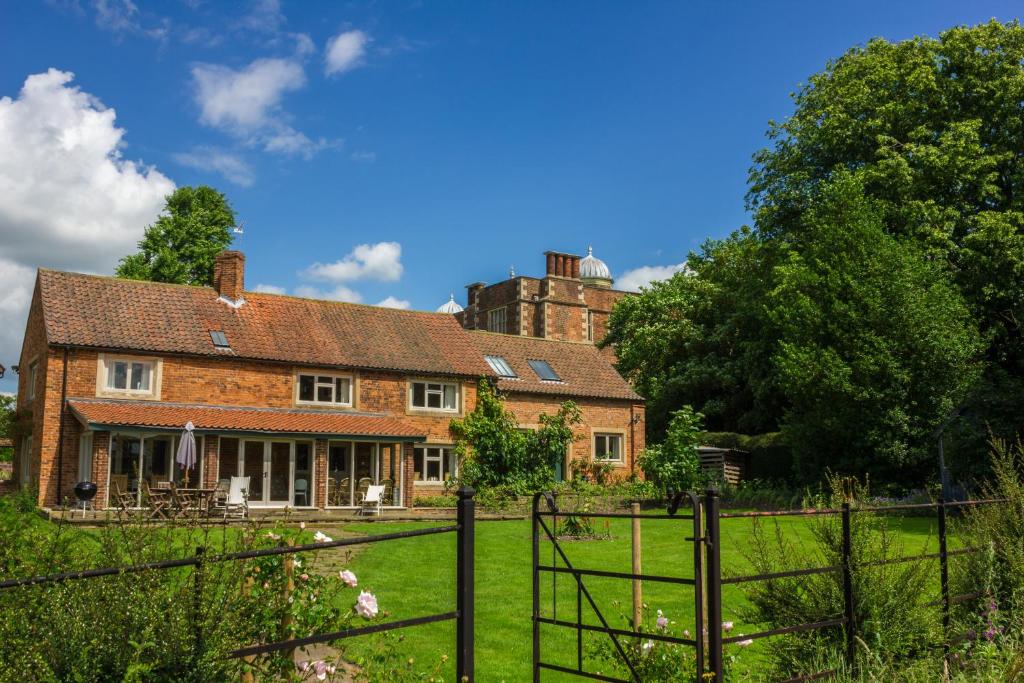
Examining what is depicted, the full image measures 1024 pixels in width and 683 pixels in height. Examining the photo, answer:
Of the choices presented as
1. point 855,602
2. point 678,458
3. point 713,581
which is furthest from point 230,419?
point 713,581

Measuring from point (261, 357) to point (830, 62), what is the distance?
2504cm

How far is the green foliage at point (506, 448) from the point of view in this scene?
31.9m

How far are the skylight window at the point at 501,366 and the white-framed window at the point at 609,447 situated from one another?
4296mm

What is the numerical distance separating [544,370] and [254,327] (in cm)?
1177

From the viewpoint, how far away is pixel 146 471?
89.9 feet

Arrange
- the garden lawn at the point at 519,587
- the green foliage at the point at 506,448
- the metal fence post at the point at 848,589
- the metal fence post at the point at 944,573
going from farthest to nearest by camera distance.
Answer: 1. the green foliage at the point at 506,448
2. the garden lawn at the point at 519,587
3. the metal fence post at the point at 944,573
4. the metal fence post at the point at 848,589

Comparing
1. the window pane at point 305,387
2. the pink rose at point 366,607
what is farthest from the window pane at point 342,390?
the pink rose at point 366,607

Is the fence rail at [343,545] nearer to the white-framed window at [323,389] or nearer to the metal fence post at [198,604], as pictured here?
the metal fence post at [198,604]

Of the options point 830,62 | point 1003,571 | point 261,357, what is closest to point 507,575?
point 1003,571

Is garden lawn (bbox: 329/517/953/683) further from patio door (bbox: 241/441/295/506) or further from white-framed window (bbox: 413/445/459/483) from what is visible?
white-framed window (bbox: 413/445/459/483)

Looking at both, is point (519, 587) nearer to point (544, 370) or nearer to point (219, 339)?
point (219, 339)

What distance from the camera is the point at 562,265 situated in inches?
2645

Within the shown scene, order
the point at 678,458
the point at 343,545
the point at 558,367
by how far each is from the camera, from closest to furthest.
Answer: the point at 343,545, the point at 678,458, the point at 558,367

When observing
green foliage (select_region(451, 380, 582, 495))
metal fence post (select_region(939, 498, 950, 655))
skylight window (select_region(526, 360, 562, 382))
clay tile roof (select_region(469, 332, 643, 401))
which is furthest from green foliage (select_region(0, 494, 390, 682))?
skylight window (select_region(526, 360, 562, 382))
